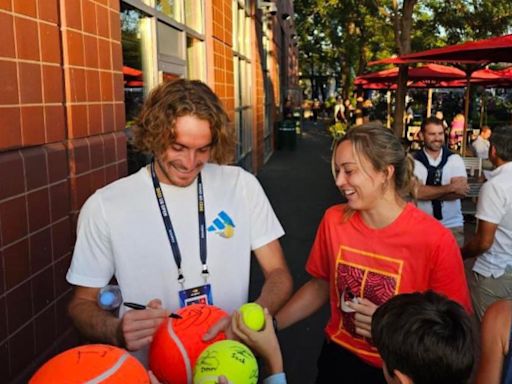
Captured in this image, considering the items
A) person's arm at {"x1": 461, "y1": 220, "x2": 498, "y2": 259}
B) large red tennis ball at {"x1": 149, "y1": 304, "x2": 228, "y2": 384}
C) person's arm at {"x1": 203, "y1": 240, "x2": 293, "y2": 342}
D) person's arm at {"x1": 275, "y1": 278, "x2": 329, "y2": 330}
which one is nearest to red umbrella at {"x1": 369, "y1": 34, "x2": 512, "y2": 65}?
person's arm at {"x1": 461, "y1": 220, "x2": 498, "y2": 259}

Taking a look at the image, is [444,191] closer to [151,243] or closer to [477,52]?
[151,243]

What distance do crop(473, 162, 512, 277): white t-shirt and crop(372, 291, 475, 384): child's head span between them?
225cm

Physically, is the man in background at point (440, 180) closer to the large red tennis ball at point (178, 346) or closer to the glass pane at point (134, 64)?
the glass pane at point (134, 64)

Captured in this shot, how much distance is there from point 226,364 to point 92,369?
37 centimetres

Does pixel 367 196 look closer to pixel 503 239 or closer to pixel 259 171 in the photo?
pixel 503 239

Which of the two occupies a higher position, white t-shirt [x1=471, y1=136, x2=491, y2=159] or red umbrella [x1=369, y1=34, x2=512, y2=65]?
red umbrella [x1=369, y1=34, x2=512, y2=65]

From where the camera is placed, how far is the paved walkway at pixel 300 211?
462 cm

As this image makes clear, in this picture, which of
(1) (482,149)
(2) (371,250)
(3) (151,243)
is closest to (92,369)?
(3) (151,243)

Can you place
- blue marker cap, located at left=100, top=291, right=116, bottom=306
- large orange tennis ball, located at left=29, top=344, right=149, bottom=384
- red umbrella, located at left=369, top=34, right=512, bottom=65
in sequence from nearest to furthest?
large orange tennis ball, located at left=29, top=344, right=149, bottom=384 → blue marker cap, located at left=100, top=291, right=116, bottom=306 → red umbrella, located at left=369, top=34, right=512, bottom=65

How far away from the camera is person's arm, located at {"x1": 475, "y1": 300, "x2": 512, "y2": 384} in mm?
1862

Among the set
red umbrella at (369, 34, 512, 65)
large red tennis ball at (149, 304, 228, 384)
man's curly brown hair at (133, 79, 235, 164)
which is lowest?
large red tennis ball at (149, 304, 228, 384)

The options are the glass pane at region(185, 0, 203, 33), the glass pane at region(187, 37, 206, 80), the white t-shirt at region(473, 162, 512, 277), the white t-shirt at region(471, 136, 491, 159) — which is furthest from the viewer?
the white t-shirt at region(471, 136, 491, 159)

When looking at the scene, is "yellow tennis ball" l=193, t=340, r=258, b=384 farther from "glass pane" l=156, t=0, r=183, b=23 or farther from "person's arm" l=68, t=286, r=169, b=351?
"glass pane" l=156, t=0, r=183, b=23

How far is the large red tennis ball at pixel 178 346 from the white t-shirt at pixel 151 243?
275mm
